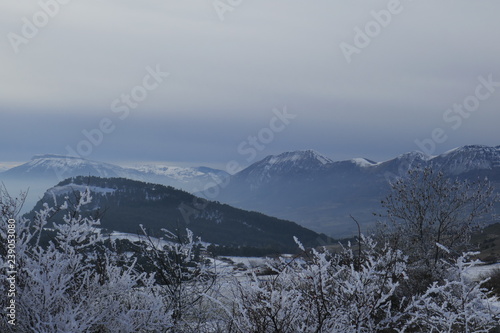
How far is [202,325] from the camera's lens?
7305mm

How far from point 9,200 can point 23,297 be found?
174 cm

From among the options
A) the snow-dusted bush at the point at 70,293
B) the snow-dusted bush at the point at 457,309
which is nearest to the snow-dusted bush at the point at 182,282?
the snow-dusted bush at the point at 70,293

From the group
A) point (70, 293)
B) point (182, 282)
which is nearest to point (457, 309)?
point (182, 282)

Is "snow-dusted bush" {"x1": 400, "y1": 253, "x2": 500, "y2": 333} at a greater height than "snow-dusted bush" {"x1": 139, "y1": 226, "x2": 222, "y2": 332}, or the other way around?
"snow-dusted bush" {"x1": 139, "y1": 226, "x2": 222, "y2": 332}

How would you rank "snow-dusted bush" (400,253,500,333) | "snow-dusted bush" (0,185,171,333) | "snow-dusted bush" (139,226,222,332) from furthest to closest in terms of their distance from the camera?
"snow-dusted bush" (139,226,222,332)
"snow-dusted bush" (0,185,171,333)
"snow-dusted bush" (400,253,500,333)

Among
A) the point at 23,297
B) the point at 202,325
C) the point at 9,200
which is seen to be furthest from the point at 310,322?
the point at 9,200

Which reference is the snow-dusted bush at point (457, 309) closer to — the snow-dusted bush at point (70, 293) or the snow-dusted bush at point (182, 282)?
the snow-dusted bush at point (182, 282)

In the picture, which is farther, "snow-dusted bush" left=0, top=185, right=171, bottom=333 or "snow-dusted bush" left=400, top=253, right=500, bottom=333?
"snow-dusted bush" left=0, top=185, right=171, bottom=333

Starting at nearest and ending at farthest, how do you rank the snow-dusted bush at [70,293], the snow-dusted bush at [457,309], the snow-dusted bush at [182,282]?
1. the snow-dusted bush at [457,309]
2. the snow-dusted bush at [70,293]
3. the snow-dusted bush at [182,282]

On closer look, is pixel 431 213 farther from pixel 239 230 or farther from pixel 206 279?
pixel 239 230

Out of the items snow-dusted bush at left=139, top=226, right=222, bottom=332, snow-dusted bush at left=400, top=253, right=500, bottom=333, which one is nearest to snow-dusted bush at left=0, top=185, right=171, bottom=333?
snow-dusted bush at left=139, top=226, right=222, bottom=332

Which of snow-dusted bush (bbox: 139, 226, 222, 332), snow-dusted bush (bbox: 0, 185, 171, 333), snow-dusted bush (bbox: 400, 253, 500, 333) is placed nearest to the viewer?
snow-dusted bush (bbox: 400, 253, 500, 333)

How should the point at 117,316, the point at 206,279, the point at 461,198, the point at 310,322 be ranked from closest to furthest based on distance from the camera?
the point at 310,322 < the point at 117,316 < the point at 206,279 < the point at 461,198

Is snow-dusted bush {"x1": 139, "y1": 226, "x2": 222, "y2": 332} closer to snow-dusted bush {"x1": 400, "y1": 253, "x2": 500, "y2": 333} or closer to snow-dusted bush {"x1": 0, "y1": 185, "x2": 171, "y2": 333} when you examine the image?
snow-dusted bush {"x1": 0, "y1": 185, "x2": 171, "y2": 333}
